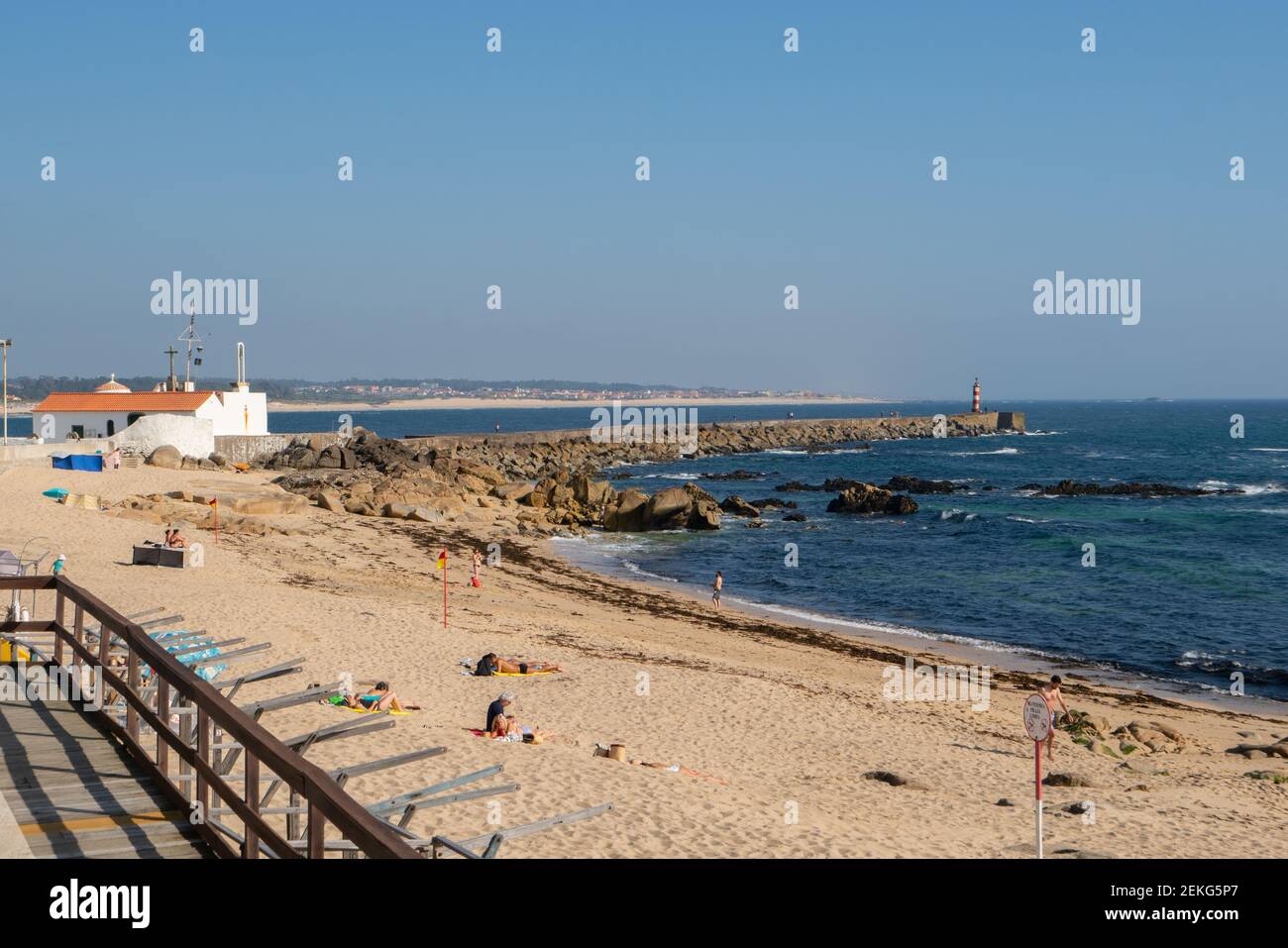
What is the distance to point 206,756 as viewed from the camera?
6297 mm

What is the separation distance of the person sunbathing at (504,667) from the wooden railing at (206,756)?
8.43 meters

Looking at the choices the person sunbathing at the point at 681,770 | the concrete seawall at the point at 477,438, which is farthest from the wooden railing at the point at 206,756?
the concrete seawall at the point at 477,438

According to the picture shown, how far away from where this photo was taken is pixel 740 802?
11680 millimetres

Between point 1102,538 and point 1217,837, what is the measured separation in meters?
32.9

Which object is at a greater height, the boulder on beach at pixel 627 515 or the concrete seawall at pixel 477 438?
the concrete seawall at pixel 477 438

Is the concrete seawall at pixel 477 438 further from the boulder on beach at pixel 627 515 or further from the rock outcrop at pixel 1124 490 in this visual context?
the rock outcrop at pixel 1124 490

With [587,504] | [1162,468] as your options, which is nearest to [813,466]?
[1162,468]

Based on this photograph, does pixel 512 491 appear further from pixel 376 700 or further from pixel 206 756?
pixel 206 756

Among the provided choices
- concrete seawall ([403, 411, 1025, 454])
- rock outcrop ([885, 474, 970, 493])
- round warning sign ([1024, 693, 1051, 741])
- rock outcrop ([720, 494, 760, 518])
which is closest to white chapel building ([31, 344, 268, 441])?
concrete seawall ([403, 411, 1025, 454])

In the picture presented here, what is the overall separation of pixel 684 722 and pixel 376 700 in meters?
4.59

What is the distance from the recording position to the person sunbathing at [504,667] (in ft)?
58.3

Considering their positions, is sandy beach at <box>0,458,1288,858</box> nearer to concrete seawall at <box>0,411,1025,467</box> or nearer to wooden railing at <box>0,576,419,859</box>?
wooden railing at <box>0,576,419,859</box>
